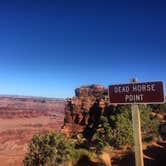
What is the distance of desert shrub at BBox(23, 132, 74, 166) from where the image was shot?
1972 cm

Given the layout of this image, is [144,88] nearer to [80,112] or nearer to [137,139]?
[137,139]

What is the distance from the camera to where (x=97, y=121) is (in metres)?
39.8

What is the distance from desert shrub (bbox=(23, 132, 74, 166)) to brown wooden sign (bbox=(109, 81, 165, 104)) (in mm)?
14904

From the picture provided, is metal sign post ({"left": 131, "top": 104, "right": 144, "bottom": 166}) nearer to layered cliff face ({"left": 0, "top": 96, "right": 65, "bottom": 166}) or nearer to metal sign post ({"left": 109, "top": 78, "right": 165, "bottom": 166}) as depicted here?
metal sign post ({"left": 109, "top": 78, "right": 165, "bottom": 166})

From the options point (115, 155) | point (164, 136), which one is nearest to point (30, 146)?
point (115, 155)

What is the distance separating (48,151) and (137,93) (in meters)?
16.1

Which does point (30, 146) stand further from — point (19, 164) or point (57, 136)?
point (19, 164)

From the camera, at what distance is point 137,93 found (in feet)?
16.3

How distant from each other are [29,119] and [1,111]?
14814 mm

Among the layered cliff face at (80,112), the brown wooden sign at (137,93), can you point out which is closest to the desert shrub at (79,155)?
the brown wooden sign at (137,93)

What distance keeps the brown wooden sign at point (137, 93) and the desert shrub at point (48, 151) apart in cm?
1490

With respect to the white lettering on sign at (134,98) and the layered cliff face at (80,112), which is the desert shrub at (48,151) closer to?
the white lettering on sign at (134,98)

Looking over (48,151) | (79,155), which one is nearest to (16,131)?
(48,151)

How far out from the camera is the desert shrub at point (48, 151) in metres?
19.7
